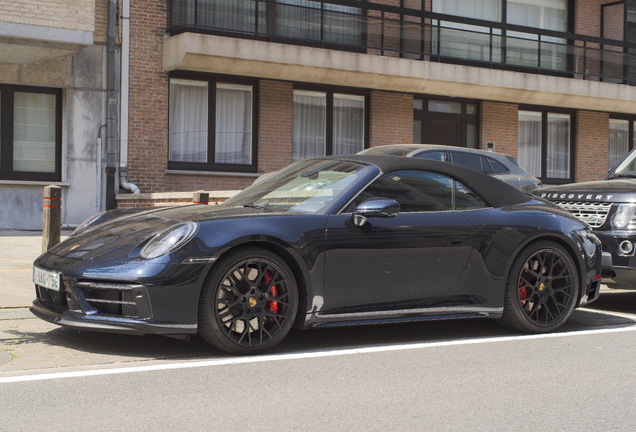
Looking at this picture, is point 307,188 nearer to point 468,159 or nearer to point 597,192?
point 597,192

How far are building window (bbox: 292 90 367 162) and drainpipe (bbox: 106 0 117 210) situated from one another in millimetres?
4439

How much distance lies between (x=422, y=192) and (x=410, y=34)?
551 inches

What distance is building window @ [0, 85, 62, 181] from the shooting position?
51.5 ft

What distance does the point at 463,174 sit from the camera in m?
6.18

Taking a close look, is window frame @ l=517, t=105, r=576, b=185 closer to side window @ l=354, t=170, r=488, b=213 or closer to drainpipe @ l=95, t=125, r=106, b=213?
drainpipe @ l=95, t=125, r=106, b=213

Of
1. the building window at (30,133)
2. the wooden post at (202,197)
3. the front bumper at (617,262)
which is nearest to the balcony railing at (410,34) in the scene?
the building window at (30,133)

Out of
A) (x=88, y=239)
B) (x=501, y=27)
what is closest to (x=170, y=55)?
(x=501, y=27)

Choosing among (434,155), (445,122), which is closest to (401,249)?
(434,155)

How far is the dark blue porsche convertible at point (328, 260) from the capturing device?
4.85m

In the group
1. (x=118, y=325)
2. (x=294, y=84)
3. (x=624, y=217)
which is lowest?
(x=118, y=325)

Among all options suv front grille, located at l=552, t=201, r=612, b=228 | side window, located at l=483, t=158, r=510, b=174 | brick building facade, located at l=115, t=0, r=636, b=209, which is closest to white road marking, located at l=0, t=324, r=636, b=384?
suv front grille, located at l=552, t=201, r=612, b=228

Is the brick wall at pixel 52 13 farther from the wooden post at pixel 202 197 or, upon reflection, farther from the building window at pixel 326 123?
the wooden post at pixel 202 197

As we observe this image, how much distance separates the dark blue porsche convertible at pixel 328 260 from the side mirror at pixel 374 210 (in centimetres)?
1

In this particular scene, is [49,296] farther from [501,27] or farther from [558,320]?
[501,27]
